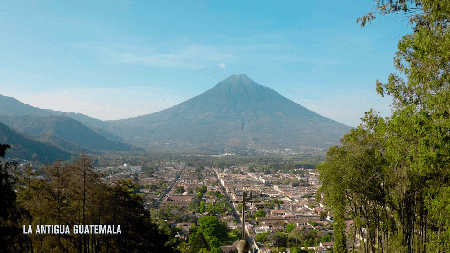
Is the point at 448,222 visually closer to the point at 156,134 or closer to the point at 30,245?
the point at 30,245

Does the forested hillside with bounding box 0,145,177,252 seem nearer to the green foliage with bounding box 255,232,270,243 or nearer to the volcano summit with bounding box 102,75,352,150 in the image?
the green foliage with bounding box 255,232,270,243

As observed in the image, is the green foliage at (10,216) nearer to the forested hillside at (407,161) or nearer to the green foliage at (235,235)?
the forested hillside at (407,161)

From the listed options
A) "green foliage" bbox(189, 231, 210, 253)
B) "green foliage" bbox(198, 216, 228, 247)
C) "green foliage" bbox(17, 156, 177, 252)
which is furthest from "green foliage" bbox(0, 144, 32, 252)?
"green foliage" bbox(198, 216, 228, 247)

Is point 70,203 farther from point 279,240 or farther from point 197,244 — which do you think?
point 279,240

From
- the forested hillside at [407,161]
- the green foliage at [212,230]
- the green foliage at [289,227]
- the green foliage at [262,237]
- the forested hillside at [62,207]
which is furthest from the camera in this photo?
the green foliage at [289,227]

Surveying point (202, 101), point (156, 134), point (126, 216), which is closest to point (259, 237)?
point (126, 216)

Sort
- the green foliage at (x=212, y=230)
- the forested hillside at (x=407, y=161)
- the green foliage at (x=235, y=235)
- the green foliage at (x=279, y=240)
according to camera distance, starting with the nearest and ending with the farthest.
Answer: the forested hillside at (x=407, y=161), the green foliage at (x=212, y=230), the green foliage at (x=279, y=240), the green foliage at (x=235, y=235)

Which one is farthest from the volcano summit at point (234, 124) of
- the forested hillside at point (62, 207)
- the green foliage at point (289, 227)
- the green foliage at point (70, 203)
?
the forested hillside at point (62, 207)

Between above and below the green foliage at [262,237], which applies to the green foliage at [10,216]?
above
